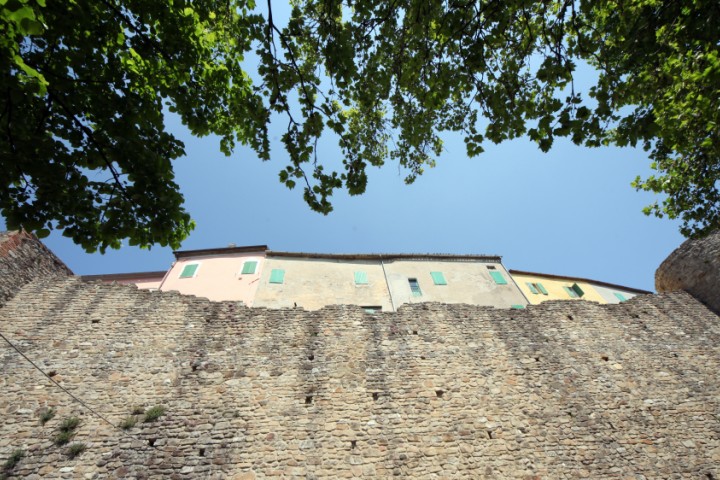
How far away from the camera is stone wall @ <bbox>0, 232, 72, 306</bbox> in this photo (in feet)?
32.6

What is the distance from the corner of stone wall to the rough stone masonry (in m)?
1.50

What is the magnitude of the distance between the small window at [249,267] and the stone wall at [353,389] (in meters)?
5.57

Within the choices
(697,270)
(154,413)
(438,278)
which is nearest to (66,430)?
(154,413)

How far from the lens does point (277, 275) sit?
1580cm

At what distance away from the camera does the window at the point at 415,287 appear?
620 inches

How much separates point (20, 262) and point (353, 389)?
11.0 meters

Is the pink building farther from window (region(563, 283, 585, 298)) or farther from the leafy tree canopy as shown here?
window (region(563, 283, 585, 298))

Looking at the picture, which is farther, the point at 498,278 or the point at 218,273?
the point at 498,278

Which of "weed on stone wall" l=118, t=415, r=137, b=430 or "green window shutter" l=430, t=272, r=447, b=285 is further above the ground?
"green window shutter" l=430, t=272, r=447, b=285

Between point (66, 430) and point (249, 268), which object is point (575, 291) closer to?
point (249, 268)

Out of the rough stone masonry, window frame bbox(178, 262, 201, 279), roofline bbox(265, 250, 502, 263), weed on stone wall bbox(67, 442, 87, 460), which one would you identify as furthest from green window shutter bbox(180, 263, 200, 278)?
weed on stone wall bbox(67, 442, 87, 460)

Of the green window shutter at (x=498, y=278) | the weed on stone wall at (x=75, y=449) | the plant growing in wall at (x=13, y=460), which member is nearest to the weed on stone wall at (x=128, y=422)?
the weed on stone wall at (x=75, y=449)

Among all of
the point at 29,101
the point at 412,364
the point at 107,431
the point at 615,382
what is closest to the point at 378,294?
the point at 412,364

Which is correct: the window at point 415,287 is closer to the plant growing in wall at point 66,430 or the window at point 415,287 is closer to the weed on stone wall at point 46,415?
the plant growing in wall at point 66,430
